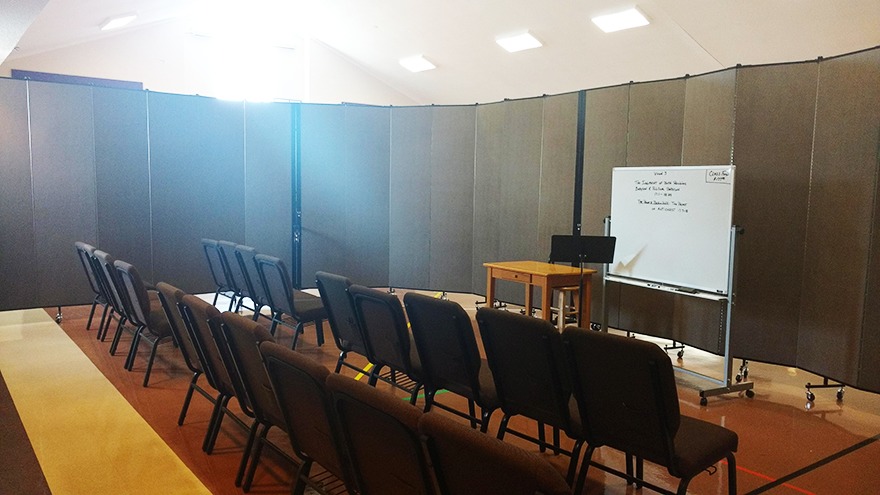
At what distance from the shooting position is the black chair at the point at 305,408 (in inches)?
82.6

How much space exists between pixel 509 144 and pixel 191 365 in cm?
472

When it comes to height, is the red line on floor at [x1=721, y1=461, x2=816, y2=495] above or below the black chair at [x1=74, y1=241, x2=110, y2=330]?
below

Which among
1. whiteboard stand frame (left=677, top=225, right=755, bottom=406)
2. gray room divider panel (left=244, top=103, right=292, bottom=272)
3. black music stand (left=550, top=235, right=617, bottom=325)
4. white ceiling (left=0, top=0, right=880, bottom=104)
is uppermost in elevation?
white ceiling (left=0, top=0, right=880, bottom=104)

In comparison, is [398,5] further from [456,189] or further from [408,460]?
[408,460]

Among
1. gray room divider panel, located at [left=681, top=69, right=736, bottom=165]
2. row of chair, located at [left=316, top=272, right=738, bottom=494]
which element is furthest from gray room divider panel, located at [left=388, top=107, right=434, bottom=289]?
row of chair, located at [left=316, top=272, right=738, bottom=494]

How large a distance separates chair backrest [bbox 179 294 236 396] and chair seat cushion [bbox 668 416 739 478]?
210 centimetres

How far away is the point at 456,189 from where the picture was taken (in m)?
7.95

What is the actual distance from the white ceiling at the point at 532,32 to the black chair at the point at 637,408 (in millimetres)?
3853

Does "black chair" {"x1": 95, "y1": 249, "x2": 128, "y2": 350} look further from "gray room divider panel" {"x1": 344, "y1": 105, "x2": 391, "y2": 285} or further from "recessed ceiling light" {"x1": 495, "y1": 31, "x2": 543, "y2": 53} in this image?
"recessed ceiling light" {"x1": 495, "y1": 31, "x2": 543, "y2": 53}

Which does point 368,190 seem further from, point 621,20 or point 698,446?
point 698,446

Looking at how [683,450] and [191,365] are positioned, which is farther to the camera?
[191,365]

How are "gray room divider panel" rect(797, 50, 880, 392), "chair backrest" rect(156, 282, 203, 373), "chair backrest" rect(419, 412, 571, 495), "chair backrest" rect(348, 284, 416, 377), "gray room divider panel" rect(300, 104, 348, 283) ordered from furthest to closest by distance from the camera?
"gray room divider panel" rect(300, 104, 348, 283) → "gray room divider panel" rect(797, 50, 880, 392) → "chair backrest" rect(156, 282, 203, 373) → "chair backrest" rect(348, 284, 416, 377) → "chair backrest" rect(419, 412, 571, 495)

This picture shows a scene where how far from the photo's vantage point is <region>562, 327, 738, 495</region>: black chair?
238 cm

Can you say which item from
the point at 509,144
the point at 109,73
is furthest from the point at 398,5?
the point at 109,73
